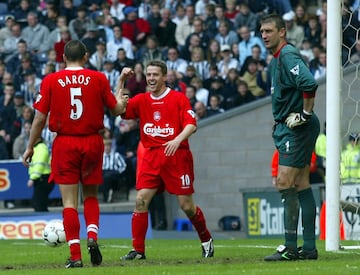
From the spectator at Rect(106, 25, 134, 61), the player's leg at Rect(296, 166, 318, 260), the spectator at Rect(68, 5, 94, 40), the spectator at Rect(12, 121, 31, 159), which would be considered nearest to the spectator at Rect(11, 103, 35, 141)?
the spectator at Rect(12, 121, 31, 159)

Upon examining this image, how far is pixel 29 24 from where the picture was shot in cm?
2809

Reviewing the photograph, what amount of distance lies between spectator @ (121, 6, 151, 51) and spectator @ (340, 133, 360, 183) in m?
10.1

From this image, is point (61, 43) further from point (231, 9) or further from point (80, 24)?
point (231, 9)

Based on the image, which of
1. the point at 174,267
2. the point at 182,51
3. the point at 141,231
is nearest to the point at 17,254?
the point at 141,231

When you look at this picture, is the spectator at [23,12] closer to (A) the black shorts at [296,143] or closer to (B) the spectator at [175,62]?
(B) the spectator at [175,62]

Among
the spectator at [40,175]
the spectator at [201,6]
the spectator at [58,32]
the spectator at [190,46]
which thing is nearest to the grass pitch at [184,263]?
the spectator at [40,175]

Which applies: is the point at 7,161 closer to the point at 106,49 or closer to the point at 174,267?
the point at 106,49

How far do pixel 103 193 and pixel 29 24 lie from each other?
5541mm

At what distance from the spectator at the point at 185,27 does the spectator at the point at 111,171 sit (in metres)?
3.52

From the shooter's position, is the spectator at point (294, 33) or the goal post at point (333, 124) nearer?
the goal post at point (333, 124)

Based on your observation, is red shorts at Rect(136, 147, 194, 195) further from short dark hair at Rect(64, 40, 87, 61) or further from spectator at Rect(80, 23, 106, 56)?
spectator at Rect(80, 23, 106, 56)

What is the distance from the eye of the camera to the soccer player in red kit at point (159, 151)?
1260 centimetres

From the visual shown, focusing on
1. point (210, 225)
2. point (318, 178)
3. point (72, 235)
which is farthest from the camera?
point (210, 225)

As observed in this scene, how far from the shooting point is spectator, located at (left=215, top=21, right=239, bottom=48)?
26.1m
